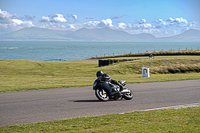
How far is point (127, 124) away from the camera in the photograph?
8.69m

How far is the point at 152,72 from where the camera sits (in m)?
36.8

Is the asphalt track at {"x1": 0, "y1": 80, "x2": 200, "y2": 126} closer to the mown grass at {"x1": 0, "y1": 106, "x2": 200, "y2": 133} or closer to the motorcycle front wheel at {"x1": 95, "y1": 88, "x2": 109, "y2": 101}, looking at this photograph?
the motorcycle front wheel at {"x1": 95, "y1": 88, "x2": 109, "y2": 101}

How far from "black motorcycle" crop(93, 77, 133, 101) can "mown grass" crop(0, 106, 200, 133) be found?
149 inches

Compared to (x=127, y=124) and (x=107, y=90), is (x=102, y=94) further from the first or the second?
(x=127, y=124)

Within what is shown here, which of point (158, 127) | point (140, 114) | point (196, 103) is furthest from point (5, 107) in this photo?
point (196, 103)

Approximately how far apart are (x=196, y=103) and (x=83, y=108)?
4640 millimetres

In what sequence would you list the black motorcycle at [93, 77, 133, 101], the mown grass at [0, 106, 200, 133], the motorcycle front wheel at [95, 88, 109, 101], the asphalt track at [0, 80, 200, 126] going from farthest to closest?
the motorcycle front wheel at [95, 88, 109, 101] → the black motorcycle at [93, 77, 133, 101] → the asphalt track at [0, 80, 200, 126] → the mown grass at [0, 106, 200, 133]

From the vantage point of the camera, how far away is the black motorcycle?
14.0m

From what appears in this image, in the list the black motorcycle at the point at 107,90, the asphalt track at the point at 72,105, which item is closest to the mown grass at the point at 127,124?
the asphalt track at the point at 72,105

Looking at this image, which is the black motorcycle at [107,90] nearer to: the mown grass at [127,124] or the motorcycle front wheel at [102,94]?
the motorcycle front wheel at [102,94]

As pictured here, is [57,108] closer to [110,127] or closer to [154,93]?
[110,127]

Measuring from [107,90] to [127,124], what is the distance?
5447 mm

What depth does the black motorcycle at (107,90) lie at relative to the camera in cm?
1398

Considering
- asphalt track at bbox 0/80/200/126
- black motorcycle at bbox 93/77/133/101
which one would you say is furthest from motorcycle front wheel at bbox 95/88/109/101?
asphalt track at bbox 0/80/200/126
